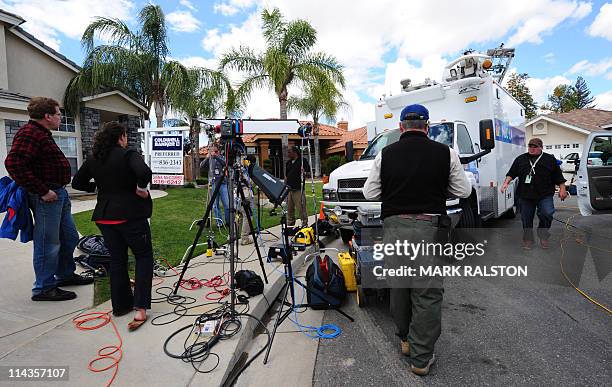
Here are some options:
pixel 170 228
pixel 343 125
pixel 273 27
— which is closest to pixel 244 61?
pixel 273 27

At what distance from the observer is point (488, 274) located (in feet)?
16.6

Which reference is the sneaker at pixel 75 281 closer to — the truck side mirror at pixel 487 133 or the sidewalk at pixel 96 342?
the sidewalk at pixel 96 342

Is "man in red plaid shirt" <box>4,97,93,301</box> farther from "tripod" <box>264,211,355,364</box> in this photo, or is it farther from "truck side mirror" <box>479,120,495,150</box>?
"truck side mirror" <box>479,120,495,150</box>

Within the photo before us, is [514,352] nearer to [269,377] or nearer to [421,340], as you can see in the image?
[421,340]

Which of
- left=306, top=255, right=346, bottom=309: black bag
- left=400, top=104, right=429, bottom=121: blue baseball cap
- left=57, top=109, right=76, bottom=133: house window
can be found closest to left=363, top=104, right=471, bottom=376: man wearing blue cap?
left=400, top=104, right=429, bottom=121: blue baseball cap

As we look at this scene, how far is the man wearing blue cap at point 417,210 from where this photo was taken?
8.63ft

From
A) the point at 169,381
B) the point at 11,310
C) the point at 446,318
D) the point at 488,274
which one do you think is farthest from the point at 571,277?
the point at 11,310

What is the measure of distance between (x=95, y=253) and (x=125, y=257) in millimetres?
1932

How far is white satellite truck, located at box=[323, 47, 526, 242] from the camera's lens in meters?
5.61

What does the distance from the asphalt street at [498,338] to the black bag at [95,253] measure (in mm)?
3078

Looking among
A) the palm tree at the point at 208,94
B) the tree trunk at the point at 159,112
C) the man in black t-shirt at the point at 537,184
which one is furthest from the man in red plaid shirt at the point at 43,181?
the tree trunk at the point at 159,112

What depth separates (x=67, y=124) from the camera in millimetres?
12797

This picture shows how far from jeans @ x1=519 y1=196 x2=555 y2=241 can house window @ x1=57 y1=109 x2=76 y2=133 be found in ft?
47.0

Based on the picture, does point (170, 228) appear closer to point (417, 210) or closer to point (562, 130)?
point (417, 210)
